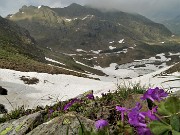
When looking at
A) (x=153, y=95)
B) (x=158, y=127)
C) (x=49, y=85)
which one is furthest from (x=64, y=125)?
(x=49, y=85)

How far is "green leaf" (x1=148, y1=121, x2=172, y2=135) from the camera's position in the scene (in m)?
1.99

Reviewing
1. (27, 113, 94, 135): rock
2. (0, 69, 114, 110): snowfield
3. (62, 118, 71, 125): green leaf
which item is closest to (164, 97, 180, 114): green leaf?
(27, 113, 94, 135): rock

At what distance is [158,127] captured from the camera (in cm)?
201

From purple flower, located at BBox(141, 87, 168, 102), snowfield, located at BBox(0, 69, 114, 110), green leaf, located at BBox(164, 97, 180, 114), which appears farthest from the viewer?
snowfield, located at BBox(0, 69, 114, 110)

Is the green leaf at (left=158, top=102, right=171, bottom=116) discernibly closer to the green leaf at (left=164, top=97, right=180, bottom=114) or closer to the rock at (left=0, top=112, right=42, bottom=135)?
the green leaf at (left=164, top=97, right=180, bottom=114)

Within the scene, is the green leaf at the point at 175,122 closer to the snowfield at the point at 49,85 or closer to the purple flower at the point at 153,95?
the purple flower at the point at 153,95

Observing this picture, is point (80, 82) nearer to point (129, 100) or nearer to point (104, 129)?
point (129, 100)

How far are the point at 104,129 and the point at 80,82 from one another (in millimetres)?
43988

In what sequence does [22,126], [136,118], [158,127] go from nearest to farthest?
1. [158,127]
2. [136,118]
3. [22,126]

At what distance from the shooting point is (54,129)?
171 inches

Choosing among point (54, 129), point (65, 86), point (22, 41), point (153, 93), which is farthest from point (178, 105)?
point (22, 41)

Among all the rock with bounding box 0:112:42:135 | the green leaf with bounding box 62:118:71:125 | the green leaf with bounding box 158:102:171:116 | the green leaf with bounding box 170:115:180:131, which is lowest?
the rock with bounding box 0:112:42:135

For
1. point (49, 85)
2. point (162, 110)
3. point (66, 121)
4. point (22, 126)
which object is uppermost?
point (49, 85)

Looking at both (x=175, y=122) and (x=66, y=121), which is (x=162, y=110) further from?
(x=66, y=121)
